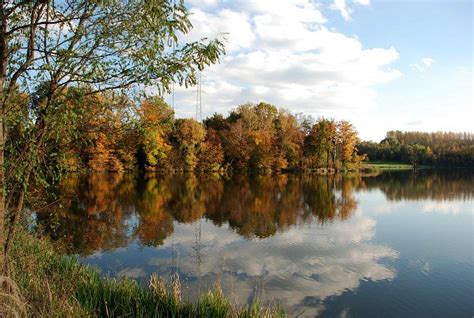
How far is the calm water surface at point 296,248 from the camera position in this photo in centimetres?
962

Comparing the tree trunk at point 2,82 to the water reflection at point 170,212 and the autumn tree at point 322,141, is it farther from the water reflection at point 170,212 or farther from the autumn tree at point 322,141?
the autumn tree at point 322,141

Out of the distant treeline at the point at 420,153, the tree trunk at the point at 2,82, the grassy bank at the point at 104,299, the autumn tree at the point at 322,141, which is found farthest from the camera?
the distant treeline at the point at 420,153

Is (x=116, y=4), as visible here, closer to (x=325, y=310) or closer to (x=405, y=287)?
(x=325, y=310)

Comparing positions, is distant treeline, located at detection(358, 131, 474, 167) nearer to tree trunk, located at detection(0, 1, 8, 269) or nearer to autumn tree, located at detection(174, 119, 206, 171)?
autumn tree, located at detection(174, 119, 206, 171)

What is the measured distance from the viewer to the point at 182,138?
60344 millimetres

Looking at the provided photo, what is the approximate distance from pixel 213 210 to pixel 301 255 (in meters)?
10.3

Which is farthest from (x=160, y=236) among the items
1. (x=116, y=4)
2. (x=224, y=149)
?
(x=224, y=149)

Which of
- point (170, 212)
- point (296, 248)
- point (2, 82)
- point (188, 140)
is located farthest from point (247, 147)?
point (2, 82)

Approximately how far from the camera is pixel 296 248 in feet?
47.9

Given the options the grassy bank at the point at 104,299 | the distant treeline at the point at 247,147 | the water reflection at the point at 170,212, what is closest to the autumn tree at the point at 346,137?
the distant treeline at the point at 247,147

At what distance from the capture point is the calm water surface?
379 inches

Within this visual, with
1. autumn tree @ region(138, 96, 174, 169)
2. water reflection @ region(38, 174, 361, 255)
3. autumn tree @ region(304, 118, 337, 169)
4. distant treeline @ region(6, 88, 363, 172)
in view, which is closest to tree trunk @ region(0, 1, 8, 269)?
autumn tree @ region(138, 96, 174, 169)

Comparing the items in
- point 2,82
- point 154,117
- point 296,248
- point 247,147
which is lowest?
point 296,248

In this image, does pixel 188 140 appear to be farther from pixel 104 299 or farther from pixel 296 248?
pixel 104 299
